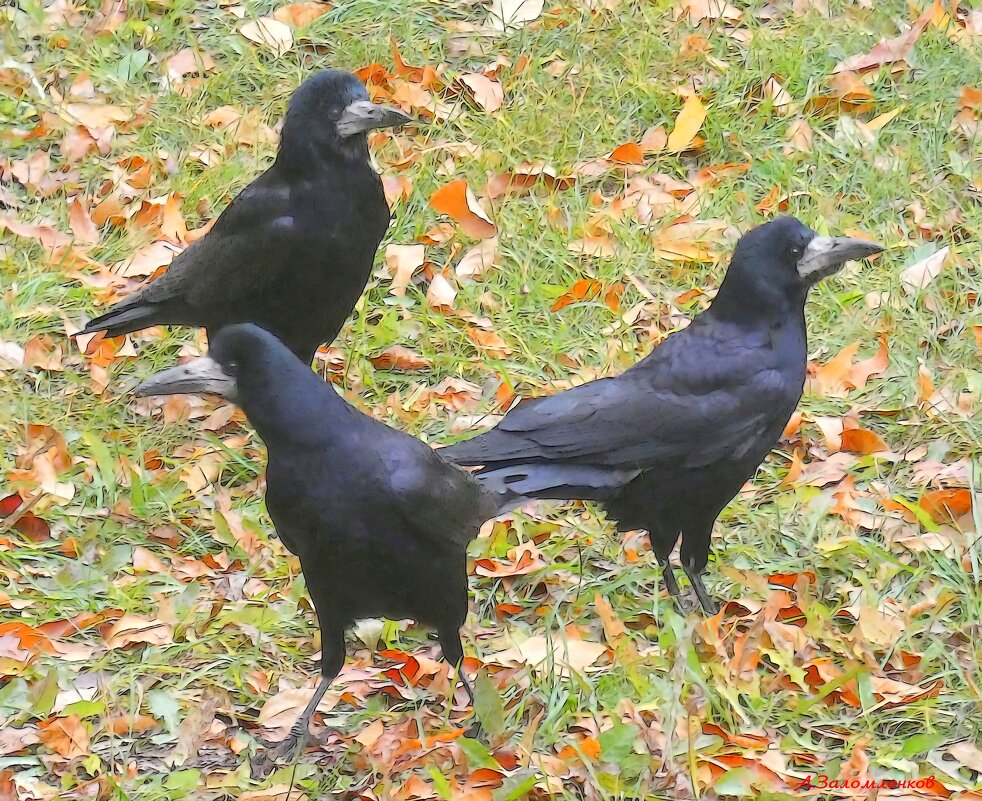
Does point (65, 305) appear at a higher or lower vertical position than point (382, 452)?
lower

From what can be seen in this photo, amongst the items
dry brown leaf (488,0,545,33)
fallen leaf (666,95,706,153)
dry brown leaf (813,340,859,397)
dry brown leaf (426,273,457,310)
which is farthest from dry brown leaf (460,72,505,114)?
dry brown leaf (813,340,859,397)

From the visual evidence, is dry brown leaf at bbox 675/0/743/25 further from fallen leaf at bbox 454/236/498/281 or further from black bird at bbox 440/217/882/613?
black bird at bbox 440/217/882/613

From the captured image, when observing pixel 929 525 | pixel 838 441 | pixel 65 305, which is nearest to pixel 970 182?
pixel 838 441

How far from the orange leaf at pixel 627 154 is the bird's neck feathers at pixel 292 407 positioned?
2.96m

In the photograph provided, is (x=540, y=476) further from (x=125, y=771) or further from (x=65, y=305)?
(x=65, y=305)

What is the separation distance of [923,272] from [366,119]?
2171 millimetres

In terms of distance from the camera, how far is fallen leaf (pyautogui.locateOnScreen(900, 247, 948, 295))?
16.8ft

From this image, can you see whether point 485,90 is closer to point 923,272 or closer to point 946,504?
point 923,272

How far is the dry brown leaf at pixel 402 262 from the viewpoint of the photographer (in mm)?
5434

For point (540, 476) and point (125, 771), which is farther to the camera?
point (540, 476)

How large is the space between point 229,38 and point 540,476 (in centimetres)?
396

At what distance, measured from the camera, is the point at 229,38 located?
6.91m

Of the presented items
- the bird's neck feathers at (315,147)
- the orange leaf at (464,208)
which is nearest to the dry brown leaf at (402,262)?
the orange leaf at (464,208)

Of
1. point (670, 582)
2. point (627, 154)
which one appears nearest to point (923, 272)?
point (627, 154)
